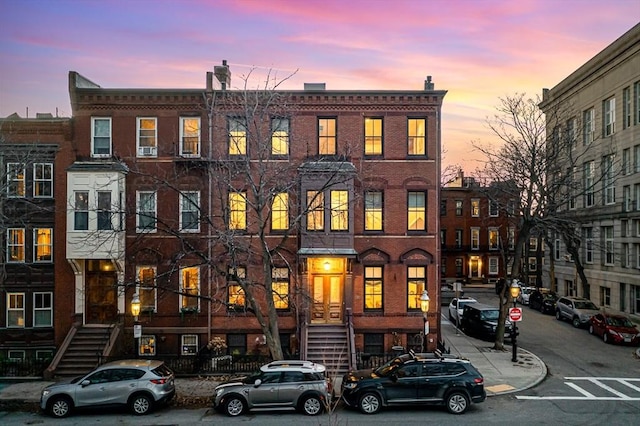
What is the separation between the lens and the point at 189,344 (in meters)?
26.5

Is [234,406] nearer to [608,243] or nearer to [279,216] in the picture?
[279,216]

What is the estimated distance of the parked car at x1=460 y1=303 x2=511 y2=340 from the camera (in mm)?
30047

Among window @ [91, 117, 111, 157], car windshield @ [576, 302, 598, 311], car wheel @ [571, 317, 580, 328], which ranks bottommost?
car wheel @ [571, 317, 580, 328]

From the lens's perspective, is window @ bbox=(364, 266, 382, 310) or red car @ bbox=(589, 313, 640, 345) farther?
red car @ bbox=(589, 313, 640, 345)

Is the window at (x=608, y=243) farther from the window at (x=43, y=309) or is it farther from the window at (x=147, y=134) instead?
the window at (x=43, y=309)

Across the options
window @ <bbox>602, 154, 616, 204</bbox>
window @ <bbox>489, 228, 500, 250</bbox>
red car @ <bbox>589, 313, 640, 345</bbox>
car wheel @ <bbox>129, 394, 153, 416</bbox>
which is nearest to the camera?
car wheel @ <bbox>129, 394, 153, 416</bbox>

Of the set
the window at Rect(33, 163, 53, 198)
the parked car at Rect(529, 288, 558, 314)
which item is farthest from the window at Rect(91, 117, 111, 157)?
the parked car at Rect(529, 288, 558, 314)

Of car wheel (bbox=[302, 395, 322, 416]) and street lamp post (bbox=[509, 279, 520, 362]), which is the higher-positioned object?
street lamp post (bbox=[509, 279, 520, 362])

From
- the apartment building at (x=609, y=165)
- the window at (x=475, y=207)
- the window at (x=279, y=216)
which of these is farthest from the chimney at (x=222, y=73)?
the window at (x=475, y=207)

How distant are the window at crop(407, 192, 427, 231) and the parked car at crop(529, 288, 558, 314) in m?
19.1

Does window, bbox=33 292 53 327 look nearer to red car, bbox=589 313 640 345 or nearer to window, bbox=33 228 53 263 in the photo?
window, bbox=33 228 53 263

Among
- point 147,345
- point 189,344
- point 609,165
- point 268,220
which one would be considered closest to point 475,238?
point 609,165

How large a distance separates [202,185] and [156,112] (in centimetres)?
430

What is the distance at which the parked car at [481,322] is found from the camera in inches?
1183
